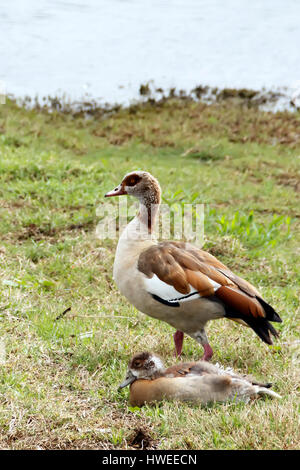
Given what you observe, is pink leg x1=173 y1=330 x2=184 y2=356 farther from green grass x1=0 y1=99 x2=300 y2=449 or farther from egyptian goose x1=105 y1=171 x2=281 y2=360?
green grass x1=0 y1=99 x2=300 y2=449

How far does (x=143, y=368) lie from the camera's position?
3.79m

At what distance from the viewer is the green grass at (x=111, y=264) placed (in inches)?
136

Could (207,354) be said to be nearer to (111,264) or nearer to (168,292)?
(168,292)

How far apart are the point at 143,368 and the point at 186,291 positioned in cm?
66

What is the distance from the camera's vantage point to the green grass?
3451mm

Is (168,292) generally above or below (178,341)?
above

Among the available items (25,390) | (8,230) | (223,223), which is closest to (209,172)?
(223,223)

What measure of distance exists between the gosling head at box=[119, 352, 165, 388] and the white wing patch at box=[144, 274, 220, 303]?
0.47 meters

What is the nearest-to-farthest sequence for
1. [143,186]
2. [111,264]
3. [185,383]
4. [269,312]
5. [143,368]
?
[185,383] → [143,368] → [269,312] → [143,186] → [111,264]

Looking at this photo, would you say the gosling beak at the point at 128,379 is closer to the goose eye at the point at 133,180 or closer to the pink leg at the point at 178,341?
the pink leg at the point at 178,341

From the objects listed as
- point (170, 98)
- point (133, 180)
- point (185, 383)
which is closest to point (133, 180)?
point (133, 180)

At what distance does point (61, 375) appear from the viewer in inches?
164

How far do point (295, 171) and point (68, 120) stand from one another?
520 cm
